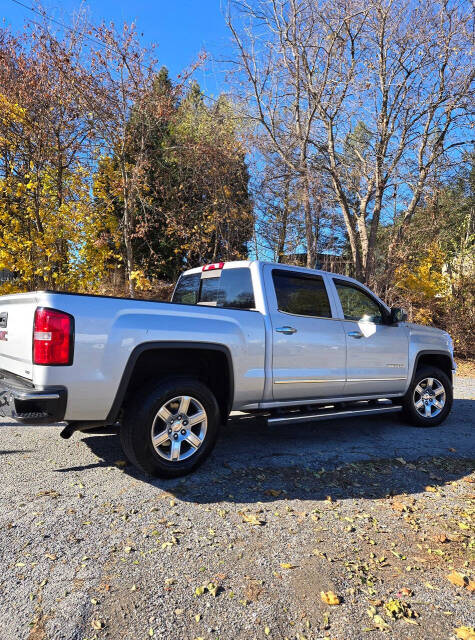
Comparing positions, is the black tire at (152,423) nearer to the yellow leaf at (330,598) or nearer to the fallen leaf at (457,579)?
the yellow leaf at (330,598)

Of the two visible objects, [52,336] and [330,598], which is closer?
[330,598]

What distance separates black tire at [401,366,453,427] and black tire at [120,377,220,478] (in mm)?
3116

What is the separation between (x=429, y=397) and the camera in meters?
5.93

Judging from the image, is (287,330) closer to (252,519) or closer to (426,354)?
(252,519)

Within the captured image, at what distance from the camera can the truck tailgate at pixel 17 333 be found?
127 inches

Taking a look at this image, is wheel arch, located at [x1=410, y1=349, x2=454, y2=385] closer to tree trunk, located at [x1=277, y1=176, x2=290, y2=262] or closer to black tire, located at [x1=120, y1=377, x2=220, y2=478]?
black tire, located at [x1=120, y1=377, x2=220, y2=478]

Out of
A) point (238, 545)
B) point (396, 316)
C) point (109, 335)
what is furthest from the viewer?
point (396, 316)

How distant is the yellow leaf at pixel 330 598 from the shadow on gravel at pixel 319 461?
1158 millimetres

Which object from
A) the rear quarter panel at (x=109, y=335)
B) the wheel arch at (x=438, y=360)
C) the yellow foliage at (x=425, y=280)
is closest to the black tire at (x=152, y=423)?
the rear quarter panel at (x=109, y=335)

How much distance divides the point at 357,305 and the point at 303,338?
3.84 ft

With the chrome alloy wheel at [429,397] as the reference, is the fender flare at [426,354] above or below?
above

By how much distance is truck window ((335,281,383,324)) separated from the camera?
17.0 ft

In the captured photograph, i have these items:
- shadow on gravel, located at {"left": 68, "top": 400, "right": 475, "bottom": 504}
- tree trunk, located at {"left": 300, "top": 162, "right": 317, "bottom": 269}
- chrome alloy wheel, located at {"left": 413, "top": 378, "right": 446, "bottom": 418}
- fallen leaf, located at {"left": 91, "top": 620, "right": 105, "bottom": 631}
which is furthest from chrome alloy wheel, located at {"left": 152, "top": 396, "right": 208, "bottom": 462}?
tree trunk, located at {"left": 300, "top": 162, "right": 317, "bottom": 269}

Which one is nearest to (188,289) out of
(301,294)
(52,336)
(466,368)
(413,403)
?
(301,294)
